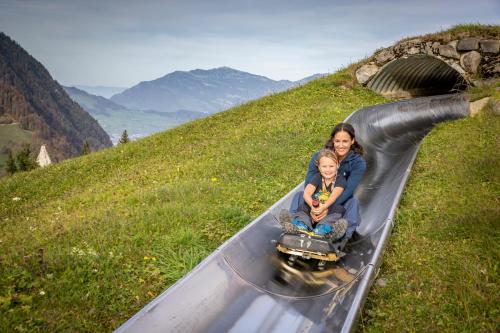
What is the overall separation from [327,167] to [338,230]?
1.01m

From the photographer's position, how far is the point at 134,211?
279 inches

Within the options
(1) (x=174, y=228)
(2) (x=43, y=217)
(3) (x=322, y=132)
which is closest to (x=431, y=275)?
(1) (x=174, y=228)

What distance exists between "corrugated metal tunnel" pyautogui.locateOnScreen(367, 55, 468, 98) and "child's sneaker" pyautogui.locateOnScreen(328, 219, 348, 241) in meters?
17.5

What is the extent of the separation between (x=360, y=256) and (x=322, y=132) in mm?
9031

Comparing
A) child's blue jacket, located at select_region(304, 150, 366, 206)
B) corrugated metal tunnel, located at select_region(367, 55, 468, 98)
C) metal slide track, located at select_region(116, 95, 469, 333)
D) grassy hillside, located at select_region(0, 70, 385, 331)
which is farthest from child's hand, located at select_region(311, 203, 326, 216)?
corrugated metal tunnel, located at select_region(367, 55, 468, 98)

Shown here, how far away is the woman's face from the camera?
246 inches

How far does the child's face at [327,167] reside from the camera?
18.3ft

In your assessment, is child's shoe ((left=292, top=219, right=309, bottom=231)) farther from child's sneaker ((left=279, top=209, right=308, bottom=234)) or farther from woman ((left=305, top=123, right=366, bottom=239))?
woman ((left=305, top=123, right=366, bottom=239))

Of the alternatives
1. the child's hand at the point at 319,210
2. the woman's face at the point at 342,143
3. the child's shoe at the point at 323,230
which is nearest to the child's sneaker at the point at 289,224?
the child's shoe at the point at 323,230

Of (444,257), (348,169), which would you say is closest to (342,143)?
(348,169)

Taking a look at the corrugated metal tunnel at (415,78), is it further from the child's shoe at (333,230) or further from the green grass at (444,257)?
the child's shoe at (333,230)

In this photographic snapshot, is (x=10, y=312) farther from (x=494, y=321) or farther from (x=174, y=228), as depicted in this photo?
(x=494, y=321)

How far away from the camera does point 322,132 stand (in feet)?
45.2

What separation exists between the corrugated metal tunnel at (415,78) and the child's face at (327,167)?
16775 millimetres
